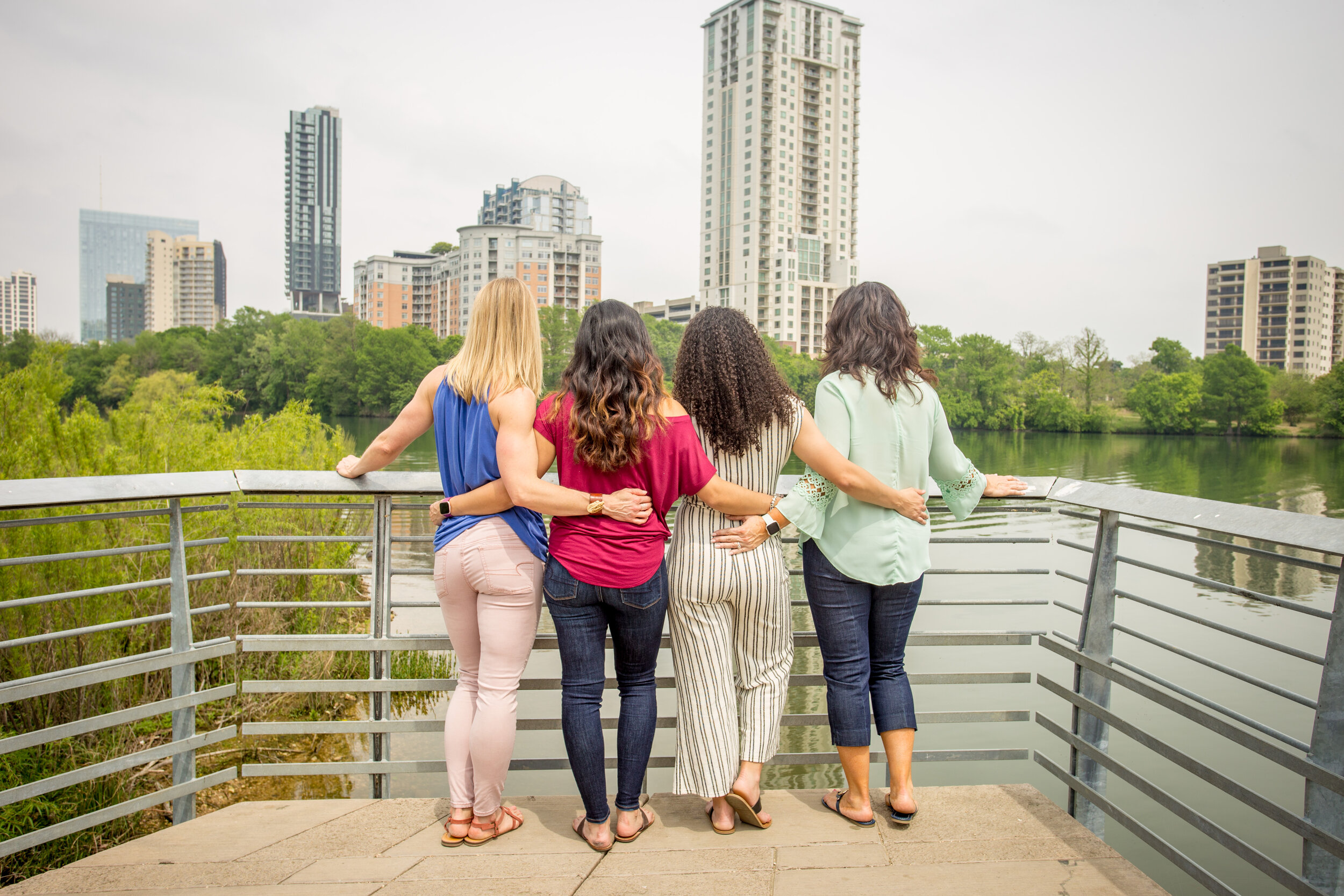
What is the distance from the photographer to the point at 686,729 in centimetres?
232

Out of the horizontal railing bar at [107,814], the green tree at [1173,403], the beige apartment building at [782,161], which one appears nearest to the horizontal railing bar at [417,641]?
the horizontal railing bar at [107,814]

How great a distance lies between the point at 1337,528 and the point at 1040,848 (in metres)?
1.20

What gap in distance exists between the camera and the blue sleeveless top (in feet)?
7.20

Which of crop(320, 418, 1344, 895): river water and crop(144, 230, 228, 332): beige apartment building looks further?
crop(144, 230, 228, 332): beige apartment building

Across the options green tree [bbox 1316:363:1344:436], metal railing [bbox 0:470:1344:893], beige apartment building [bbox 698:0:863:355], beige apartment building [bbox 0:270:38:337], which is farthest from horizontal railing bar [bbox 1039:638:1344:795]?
beige apartment building [bbox 0:270:38:337]

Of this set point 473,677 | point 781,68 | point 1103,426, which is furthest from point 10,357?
point 781,68

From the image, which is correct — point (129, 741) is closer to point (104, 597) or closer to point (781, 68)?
point (104, 597)

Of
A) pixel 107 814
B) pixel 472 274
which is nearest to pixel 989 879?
pixel 107 814

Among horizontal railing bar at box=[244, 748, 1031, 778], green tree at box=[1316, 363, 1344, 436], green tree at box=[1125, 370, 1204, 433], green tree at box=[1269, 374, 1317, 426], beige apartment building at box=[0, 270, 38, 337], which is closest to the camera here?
horizontal railing bar at box=[244, 748, 1031, 778]

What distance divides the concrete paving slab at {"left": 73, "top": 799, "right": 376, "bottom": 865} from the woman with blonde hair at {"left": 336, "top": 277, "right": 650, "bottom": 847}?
0.47 meters

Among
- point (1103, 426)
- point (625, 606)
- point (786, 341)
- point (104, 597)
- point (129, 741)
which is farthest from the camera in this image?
point (786, 341)

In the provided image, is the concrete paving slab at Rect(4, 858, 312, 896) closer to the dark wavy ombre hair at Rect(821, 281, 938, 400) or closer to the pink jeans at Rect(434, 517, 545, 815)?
the pink jeans at Rect(434, 517, 545, 815)

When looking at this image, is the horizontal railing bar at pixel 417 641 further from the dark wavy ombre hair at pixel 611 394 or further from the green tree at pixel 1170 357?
the green tree at pixel 1170 357

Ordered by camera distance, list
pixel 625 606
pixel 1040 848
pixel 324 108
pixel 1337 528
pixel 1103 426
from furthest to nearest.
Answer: pixel 324 108 → pixel 1103 426 → pixel 1040 848 → pixel 625 606 → pixel 1337 528
